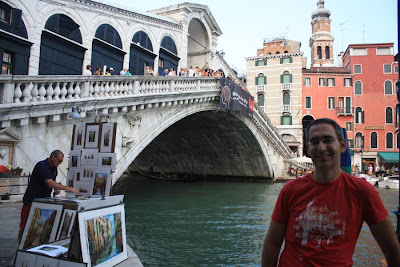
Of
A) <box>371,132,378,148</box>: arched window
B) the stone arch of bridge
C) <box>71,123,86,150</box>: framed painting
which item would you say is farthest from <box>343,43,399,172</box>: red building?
<box>71,123,86,150</box>: framed painting

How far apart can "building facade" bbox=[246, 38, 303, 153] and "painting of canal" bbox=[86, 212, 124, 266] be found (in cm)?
2640

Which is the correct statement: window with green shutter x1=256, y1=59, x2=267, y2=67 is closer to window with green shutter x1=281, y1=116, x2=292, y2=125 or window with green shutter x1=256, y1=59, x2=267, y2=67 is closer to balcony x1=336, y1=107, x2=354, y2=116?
window with green shutter x1=281, y1=116, x2=292, y2=125

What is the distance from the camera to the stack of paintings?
3.71 meters

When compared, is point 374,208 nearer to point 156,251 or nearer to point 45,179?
point 45,179

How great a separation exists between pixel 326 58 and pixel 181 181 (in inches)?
1088

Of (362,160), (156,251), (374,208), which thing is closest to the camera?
(374,208)

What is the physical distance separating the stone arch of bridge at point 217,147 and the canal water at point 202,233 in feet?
15.3

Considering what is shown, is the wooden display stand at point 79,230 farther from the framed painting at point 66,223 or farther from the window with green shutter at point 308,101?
the window with green shutter at point 308,101

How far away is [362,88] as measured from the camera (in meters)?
27.2

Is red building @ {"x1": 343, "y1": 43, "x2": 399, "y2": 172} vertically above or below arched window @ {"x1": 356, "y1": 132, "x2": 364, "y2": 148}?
above

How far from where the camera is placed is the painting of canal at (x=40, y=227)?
9.84 ft

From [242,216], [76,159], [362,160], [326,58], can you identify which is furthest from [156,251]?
[326,58]

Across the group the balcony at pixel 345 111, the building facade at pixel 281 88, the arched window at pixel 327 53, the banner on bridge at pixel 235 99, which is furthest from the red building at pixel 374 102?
the banner on bridge at pixel 235 99

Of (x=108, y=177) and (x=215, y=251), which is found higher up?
(x=108, y=177)
